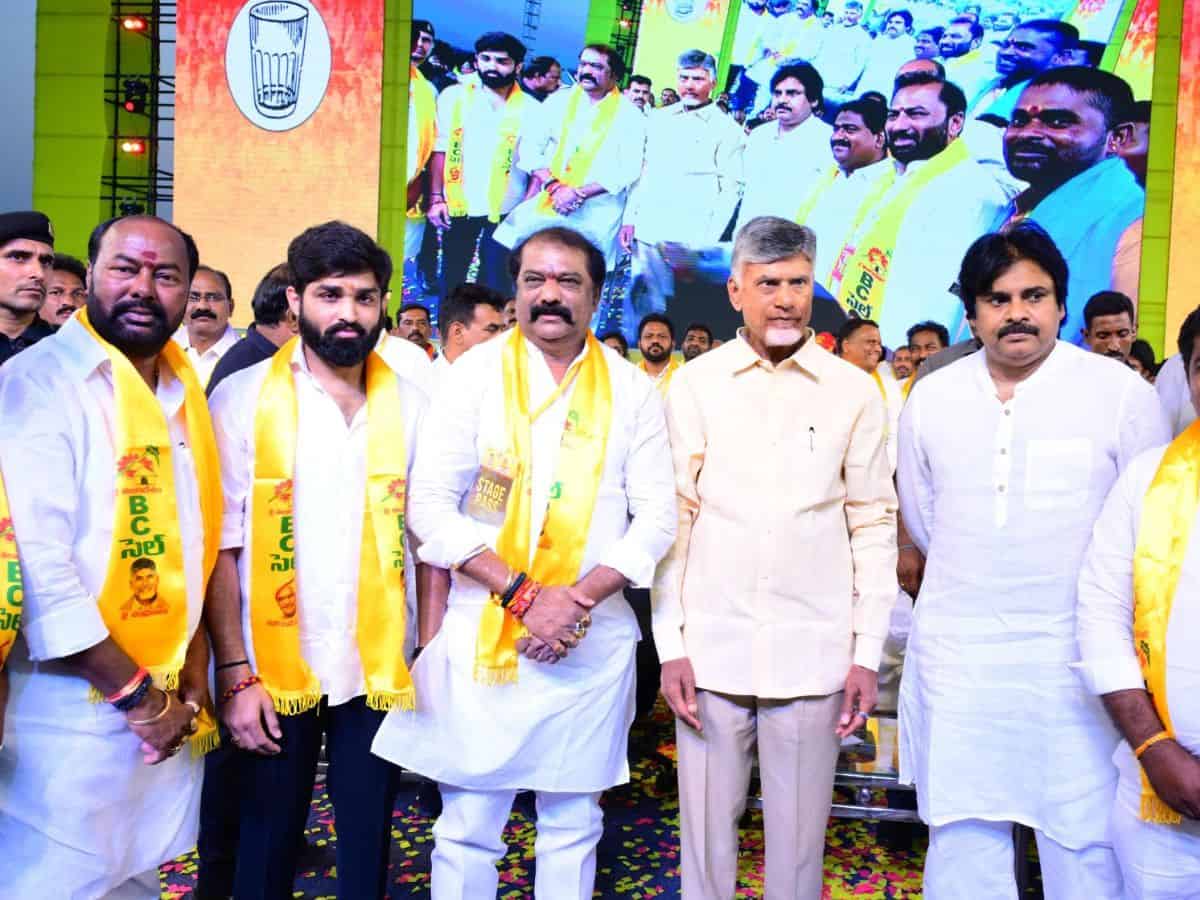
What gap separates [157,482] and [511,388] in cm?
75

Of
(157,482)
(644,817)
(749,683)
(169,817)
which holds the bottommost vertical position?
(644,817)

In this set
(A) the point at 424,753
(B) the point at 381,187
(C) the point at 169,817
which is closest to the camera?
(C) the point at 169,817

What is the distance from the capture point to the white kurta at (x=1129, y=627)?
1797 millimetres

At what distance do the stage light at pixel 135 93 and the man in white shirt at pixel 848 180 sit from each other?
7270 mm

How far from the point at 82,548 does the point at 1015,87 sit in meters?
8.56

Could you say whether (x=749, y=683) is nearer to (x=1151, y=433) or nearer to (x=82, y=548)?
(x=1151, y=433)

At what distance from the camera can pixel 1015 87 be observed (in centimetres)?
841

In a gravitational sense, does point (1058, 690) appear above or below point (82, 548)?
below

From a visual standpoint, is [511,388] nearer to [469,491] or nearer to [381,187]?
[469,491]

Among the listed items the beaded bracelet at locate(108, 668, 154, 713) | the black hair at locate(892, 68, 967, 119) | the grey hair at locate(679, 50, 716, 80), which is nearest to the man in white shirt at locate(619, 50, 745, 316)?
the grey hair at locate(679, 50, 716, 80)

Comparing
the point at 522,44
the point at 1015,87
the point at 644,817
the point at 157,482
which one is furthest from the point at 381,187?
the point at 157,482

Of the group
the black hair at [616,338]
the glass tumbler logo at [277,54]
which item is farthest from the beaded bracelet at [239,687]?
the glass tumbler logo at [277,54]

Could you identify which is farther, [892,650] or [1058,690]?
[892,650]

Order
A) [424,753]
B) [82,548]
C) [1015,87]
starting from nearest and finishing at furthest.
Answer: [82,548], [424,753], [1015,87]
